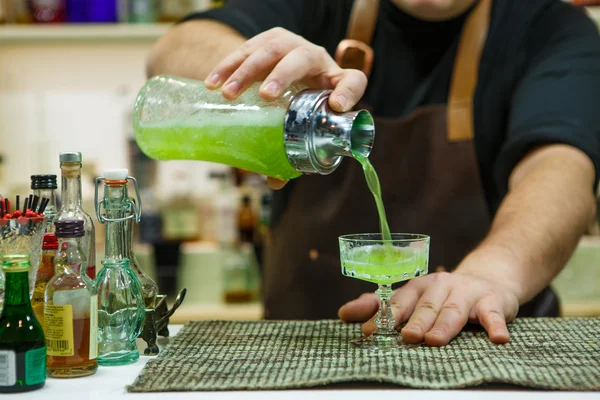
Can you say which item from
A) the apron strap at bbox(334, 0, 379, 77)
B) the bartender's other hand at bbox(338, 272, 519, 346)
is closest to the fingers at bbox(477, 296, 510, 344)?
the bartender's other hand at bbox(338, 272, 519, 346)

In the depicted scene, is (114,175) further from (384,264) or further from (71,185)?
(384,264)

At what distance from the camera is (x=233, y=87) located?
1.09 metres

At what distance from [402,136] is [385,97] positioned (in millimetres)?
112

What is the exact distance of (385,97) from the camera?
1838 millimetres

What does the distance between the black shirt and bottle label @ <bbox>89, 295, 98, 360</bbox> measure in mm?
858

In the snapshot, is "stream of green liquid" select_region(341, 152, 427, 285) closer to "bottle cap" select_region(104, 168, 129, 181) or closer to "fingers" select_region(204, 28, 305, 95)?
"fingers" select_region(204, 28, 305, 95)

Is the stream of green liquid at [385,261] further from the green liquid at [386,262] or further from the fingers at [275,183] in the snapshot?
the fingers at [275,183]

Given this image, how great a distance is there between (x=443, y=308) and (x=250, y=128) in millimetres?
397

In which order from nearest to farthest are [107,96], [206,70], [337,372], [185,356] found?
[337,372]
[185,356]
[206,70]
[107,96]

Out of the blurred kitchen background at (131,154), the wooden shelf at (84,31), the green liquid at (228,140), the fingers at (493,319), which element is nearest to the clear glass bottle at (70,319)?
the green liquid at (228,140)

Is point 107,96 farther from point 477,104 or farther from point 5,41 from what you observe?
point 477,104

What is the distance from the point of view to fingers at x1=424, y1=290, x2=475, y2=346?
1059 millimetres

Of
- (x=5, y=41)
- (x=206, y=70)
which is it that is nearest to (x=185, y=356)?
(x=206, y=70)

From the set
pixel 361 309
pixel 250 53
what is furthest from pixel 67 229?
pixel 361 309
